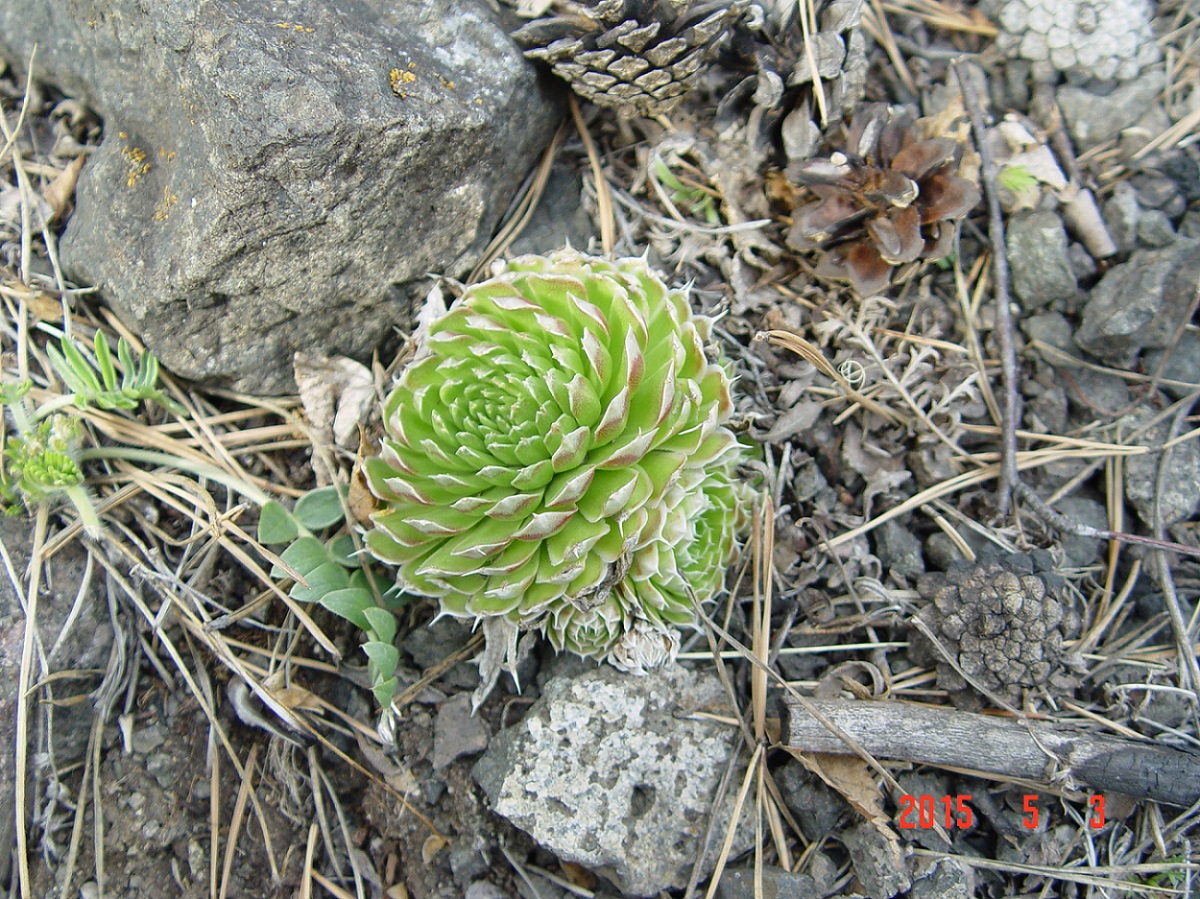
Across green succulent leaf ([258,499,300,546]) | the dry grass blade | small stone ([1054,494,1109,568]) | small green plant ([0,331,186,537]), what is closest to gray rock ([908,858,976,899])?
small stone ([1054,494,1109,568])

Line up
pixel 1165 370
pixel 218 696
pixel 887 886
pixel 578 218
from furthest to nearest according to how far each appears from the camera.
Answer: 1. pixel 578 218
2. pixel 1165 370
3. pixel 218 696
4. pixel 887 886

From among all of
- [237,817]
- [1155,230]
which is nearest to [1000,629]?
[1155,230]

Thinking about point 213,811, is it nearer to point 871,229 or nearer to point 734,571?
point 734,571

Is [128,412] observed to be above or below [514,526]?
above

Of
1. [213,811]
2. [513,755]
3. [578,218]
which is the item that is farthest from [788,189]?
[213,811]
